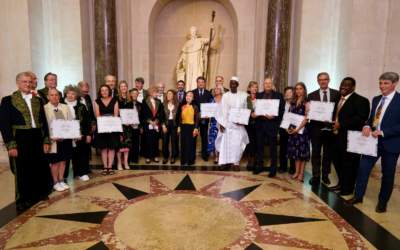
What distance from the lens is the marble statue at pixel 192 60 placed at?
29.2 feet

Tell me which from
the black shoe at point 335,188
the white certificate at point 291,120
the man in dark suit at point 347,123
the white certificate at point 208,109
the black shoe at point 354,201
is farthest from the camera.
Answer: the white certificate at point 208,109

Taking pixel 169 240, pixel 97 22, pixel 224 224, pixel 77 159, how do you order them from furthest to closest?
pixel 97 22, pixel 77 159, pixel 224 224, pixel 169 240

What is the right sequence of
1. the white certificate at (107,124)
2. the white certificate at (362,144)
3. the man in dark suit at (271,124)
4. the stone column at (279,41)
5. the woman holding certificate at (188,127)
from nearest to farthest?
the white certificate at (362,144) → the white certificate at (107,124) → the man in dark suit at (271,124) → the woman holding certificate at (188,127) → the stone column at (279,41)

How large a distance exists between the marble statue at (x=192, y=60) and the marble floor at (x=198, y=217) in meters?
4.48

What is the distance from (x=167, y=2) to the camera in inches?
366

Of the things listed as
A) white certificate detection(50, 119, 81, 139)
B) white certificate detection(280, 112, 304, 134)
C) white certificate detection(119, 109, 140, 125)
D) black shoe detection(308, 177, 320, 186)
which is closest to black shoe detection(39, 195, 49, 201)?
white certificate detection(50, 119, 81, 139)

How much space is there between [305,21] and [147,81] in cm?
457

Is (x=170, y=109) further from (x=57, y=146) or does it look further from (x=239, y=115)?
(x=57, y=146)

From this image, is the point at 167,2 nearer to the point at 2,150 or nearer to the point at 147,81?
the point at 147,81

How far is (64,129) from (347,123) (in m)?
4.16

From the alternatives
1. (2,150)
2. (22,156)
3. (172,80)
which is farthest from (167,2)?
(22,156)

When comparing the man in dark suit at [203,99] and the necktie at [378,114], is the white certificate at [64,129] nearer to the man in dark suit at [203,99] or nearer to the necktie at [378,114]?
the man in dark suit at [203,99]

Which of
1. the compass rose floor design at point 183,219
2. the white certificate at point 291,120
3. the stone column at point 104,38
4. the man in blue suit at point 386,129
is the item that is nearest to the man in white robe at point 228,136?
the compass rose floor design at point 183,219

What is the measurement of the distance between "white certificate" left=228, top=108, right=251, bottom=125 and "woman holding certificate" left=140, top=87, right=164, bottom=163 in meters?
1.50
